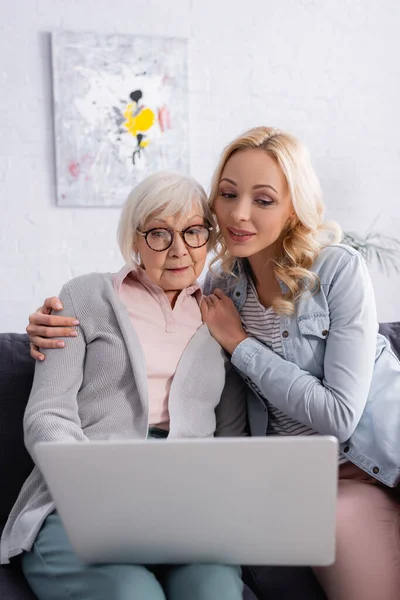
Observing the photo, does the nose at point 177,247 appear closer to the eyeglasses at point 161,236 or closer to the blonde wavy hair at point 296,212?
the eyeglasses at point 161,236

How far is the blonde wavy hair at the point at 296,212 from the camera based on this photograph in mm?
1707

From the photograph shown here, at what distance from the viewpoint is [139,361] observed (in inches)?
64.2

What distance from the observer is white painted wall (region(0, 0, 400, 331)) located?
337 centimetres

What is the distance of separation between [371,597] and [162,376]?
0.62m

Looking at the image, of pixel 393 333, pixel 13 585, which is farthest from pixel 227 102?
pixel 13 585

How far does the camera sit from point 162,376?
1685mm

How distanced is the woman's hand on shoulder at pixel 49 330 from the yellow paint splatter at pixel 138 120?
77.5 inches

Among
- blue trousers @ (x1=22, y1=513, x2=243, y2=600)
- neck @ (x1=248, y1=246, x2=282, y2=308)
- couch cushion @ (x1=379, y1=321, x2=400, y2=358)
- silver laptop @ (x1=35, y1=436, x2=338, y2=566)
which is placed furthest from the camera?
couch cushion @ (x1=379, y1=321, x2=400, y2=358)

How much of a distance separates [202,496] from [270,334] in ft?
2.35

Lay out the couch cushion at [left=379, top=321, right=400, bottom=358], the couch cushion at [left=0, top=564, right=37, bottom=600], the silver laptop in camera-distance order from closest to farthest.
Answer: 1. the silver laptop
2. the couch cushion at [left=0, top=564, right=37, bottom=600]
3. the couch cushion at [left=379, top=321, right=400, bottom=358]

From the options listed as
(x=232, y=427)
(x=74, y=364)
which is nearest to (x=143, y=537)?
(x=74, y=364)

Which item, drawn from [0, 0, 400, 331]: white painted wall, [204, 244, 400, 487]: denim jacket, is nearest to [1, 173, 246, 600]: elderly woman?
[204, 244, 400, 487]: denim jacket

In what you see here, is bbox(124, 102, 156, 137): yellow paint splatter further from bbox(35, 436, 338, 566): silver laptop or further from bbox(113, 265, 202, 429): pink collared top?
bbox(35, 436, 338, 566): silver laptop

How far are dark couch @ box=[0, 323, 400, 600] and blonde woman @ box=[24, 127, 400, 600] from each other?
7cm
